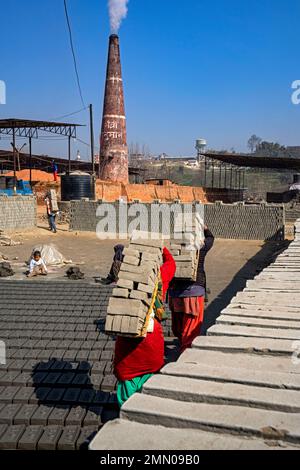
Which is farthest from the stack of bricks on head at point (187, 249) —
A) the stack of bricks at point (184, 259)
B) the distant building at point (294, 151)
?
the distant building at point (294, 151)

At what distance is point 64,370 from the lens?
4.27 meters

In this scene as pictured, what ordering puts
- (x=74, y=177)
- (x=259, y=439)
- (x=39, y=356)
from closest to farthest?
(x=259, y=439) → (x=39, y=356) → (x=74, y=177)

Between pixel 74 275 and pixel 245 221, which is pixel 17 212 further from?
pixel 74 275

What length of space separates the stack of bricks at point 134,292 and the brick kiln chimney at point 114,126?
24.2 metres

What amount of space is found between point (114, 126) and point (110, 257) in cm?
1518

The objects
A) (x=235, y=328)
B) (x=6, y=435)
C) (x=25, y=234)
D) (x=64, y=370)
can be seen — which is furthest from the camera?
(x=25, y=234)

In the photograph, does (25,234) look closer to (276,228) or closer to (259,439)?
(276,228)

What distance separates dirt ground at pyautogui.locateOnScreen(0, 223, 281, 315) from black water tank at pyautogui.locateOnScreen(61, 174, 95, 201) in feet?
6.99

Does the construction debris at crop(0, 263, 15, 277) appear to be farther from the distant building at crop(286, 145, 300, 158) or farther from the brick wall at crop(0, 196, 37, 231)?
the distant building at crop(286, 145, 300, 158)

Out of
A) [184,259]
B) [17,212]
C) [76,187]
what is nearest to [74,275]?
[184,259]

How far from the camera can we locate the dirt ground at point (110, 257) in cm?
959

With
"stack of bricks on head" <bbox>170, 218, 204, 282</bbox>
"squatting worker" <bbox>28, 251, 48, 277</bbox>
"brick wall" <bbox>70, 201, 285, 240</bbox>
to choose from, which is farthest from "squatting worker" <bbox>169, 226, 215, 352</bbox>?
"brick wall" <bbox>70, 201, 285, 240</bbox>

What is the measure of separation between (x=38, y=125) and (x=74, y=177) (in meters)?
4.33
